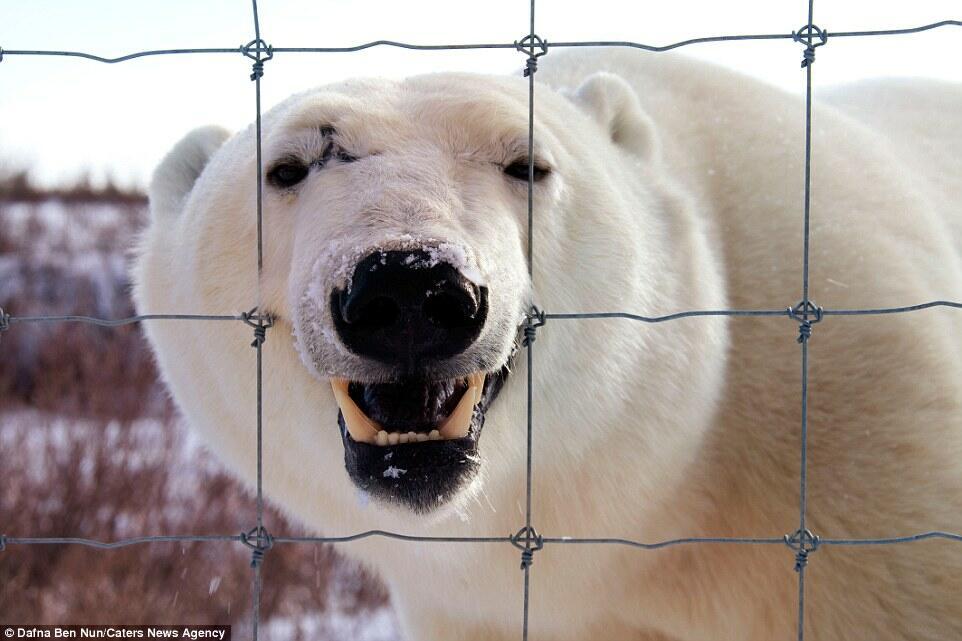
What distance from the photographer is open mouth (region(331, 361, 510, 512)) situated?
1.71 meters

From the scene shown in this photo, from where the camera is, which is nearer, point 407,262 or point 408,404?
point 407,262

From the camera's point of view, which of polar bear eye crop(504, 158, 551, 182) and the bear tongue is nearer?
the bear tongue

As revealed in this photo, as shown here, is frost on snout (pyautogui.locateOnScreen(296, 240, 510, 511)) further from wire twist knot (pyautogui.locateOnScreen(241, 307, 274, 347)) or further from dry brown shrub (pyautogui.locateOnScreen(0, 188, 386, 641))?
Result: dry brown shrub (pyautogui.locateOnScreen(0, 188, 386, 641))

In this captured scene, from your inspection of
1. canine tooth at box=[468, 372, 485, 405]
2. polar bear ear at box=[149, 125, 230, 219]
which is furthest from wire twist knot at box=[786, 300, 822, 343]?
polar bear ear at box=[149, 125, 230, 219]

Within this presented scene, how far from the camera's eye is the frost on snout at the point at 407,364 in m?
1.52

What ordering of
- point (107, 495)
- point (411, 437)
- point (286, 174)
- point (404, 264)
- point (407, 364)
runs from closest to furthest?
point (404, 264) < point (407, 364) < point (411, 437) < point (286, 174) < point (107, 495)

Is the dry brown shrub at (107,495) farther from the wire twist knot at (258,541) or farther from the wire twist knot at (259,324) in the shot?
the wire twist knot at (258,541)

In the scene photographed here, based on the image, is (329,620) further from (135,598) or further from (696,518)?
(696,518)

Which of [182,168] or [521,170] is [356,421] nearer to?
[521,170]

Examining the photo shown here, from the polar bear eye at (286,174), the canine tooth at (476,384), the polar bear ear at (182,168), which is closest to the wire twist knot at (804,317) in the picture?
the canine tooth at (476,384)

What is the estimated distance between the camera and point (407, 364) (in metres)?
1.62

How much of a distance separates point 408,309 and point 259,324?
49 centimetres

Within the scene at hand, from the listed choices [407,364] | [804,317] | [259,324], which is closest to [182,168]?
[259,324]

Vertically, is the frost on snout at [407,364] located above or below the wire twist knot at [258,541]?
above
